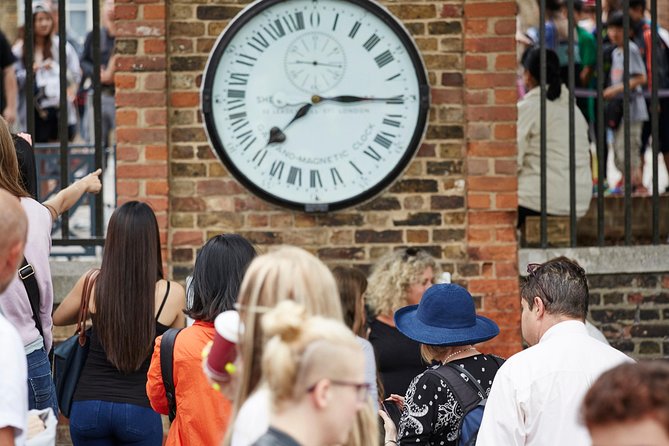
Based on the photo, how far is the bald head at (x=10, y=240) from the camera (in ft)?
10.1

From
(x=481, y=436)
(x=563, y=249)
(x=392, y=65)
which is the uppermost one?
(x=392, y=65)

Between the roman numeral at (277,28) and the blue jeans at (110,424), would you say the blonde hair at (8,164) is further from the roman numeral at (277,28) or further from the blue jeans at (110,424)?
the roman numeral at (277,28)

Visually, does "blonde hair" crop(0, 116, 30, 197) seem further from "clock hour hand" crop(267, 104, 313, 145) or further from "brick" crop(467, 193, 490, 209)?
"brick" crop(467, 193, 490, 209)

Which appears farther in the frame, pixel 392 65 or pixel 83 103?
pixel 83 103

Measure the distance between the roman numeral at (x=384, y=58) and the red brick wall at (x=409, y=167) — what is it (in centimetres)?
19

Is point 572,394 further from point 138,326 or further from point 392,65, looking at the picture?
point 392,65

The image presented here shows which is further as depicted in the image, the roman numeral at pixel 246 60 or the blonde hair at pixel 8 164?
the roman numeral at pixel 246 60

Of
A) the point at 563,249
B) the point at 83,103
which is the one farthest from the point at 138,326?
the point at 83,103

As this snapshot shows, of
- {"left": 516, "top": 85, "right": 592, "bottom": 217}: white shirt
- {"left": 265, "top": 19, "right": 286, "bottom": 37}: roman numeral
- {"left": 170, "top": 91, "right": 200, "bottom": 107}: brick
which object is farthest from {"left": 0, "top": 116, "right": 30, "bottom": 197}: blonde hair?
{"left": 516, "top": 85, "right": 592, "bottom": 217}: white shirt

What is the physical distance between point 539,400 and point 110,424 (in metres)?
1.82

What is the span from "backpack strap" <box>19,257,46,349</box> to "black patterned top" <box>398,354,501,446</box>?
4.63 ft

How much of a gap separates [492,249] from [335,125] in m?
1.08

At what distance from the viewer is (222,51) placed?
647cm

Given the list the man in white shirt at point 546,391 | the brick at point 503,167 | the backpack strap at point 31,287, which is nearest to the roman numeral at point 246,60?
the brick at point 503,167
